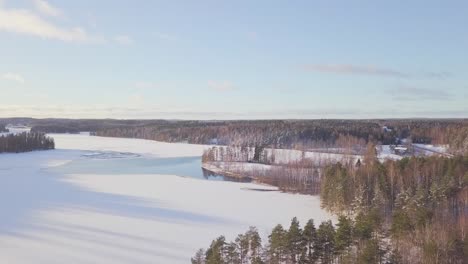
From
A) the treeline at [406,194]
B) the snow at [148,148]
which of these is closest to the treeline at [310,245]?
the treeline at [406,194]

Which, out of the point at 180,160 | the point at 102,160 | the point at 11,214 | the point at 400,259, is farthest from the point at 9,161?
the point at 400,259

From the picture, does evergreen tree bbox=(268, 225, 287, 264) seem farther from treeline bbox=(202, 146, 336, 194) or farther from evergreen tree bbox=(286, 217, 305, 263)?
treeline bbox=(202, 146, 336, 194)

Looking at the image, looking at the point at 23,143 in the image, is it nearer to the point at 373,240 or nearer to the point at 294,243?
the point at 294,243

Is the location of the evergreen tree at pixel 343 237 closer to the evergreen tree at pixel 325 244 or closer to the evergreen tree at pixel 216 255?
the evergreen tree at pixel 325 244

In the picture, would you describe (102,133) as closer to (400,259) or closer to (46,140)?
(46,140)

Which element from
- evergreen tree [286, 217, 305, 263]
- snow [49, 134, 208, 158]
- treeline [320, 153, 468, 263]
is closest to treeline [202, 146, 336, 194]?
treeline [320, 153, 468, 263]
